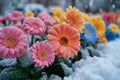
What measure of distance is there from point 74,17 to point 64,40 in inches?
9.9

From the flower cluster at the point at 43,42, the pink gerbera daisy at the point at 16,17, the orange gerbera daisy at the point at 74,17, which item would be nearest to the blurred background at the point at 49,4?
the pink gerbera daisy at the point at 16,17

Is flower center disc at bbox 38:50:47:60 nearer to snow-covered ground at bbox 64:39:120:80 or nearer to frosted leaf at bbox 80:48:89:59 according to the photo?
snow-covered ground at bbox 64:39:120:80

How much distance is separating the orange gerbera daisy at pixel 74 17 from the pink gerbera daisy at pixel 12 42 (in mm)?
434

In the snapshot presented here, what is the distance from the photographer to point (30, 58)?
1.73 meters

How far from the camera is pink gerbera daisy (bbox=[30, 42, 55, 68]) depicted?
162 cm

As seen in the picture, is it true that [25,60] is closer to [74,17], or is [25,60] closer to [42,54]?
[42,54]

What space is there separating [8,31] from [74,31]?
1.37 feet

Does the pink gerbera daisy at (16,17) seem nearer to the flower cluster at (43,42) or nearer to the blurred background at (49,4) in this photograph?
the flower cluster at (43,42)

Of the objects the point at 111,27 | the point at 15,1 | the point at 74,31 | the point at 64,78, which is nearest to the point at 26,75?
the point at 64,78

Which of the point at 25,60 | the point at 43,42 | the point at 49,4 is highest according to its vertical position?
the point at 43,42

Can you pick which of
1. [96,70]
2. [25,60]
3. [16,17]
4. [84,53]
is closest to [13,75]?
[25,60]

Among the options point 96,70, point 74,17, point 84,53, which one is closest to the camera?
point 96,70

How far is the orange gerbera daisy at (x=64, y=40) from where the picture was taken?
1735 mm

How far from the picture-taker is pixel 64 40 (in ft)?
5.87
